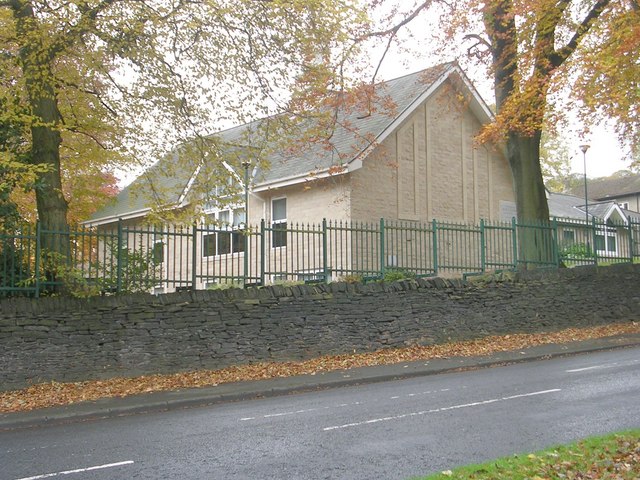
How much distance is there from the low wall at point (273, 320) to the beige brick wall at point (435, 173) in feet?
20.9

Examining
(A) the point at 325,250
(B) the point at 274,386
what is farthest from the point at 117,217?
(B) the point at 274,386

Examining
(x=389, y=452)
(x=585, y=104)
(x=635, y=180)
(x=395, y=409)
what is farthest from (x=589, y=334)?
(x=635, y=180)

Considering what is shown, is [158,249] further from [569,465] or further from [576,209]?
[576,209]

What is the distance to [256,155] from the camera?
17359 mm

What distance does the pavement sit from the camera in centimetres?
1130

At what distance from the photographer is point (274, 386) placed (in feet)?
44.4

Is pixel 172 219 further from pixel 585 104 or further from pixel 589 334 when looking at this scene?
pixel 589 334

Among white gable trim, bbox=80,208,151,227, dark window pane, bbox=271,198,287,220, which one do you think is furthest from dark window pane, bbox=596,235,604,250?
Answer: white gable trim, bbox=80,208,151,227

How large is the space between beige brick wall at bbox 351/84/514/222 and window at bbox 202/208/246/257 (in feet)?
15.8

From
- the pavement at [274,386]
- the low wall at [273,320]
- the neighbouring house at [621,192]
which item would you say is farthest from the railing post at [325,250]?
the neighbouring house at [621,192]

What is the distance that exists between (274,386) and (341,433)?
5040 mm

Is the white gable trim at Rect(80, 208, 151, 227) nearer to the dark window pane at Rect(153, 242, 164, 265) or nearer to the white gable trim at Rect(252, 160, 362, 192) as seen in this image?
the white gable trim at Rect(252, 160, 362, 192)

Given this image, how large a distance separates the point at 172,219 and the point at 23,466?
8.00 meters

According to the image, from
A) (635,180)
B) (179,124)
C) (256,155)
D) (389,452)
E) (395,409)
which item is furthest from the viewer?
(635,180)
